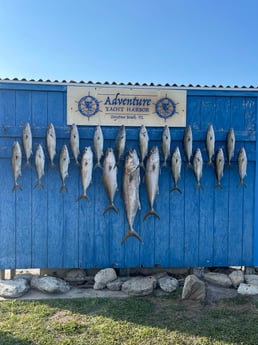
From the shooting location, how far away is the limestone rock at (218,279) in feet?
15.8

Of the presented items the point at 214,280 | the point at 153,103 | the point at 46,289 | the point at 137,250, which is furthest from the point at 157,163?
the point at 46,289

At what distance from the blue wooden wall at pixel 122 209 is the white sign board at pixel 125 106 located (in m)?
0.13

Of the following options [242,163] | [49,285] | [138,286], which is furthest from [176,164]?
[49,285]

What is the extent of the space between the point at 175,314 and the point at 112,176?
2145mm

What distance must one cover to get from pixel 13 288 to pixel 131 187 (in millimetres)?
2302

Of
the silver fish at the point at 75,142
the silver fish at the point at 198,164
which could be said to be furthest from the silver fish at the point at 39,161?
the silver fish at the point at 198,164

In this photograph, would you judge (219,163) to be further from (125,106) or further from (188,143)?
(125,106)

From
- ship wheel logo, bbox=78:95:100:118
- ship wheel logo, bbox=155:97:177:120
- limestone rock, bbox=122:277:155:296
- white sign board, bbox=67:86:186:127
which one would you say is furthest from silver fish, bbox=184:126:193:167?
limestone rock, bbox=122:277:155:296

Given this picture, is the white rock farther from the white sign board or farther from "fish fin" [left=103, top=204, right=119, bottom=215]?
the white sign board

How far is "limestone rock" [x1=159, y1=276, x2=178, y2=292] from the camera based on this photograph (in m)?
4.59

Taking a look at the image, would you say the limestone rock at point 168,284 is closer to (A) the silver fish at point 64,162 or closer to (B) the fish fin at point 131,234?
(B) the fish fin at point 131,234

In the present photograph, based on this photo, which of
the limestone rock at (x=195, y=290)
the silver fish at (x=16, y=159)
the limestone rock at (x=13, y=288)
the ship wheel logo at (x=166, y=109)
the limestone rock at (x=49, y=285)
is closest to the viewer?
the limestone rock at (x=195, y=290)

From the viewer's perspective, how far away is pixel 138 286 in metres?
4.59

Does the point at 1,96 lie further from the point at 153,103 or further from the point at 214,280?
the point at 214,280
